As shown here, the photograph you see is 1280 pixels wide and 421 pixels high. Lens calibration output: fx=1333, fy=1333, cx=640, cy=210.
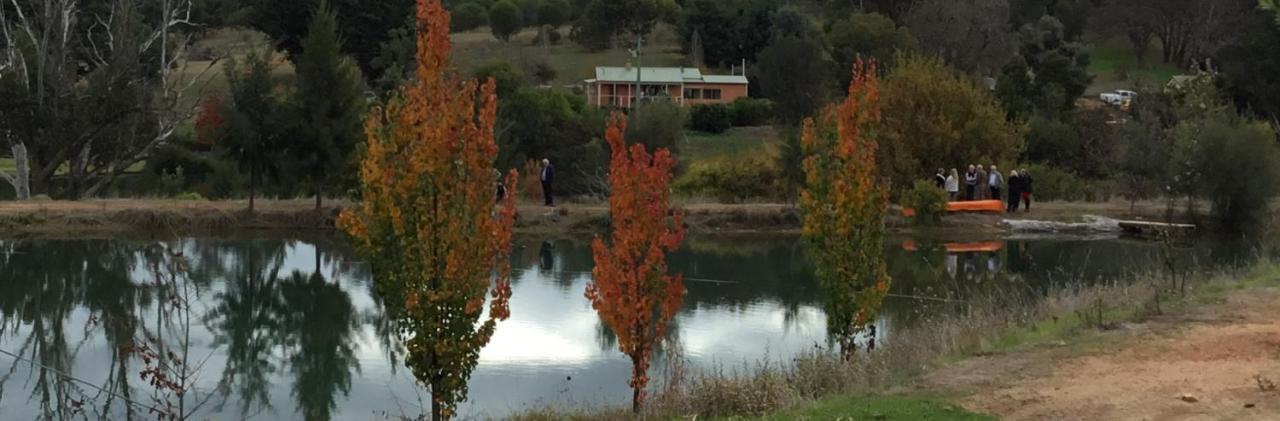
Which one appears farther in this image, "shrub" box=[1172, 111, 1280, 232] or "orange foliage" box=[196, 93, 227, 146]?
"shrub" box=[1172, 111, 1280, 232]

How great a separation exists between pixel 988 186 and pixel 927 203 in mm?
3263

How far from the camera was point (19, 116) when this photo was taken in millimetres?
35812

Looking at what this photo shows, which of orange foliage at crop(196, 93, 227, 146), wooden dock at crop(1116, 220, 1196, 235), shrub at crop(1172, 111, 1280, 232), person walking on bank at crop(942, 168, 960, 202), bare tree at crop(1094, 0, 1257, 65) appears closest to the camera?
orange foliage at crop(196, 93, 227, 146)

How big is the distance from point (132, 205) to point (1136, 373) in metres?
26.7

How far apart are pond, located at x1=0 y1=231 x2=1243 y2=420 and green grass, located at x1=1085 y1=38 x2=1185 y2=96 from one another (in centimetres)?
3943

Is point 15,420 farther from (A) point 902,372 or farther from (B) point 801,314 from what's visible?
(B) point 801,314

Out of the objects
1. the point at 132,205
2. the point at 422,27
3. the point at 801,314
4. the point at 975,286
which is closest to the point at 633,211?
the point at 422,27

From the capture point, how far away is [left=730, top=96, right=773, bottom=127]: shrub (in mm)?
56844

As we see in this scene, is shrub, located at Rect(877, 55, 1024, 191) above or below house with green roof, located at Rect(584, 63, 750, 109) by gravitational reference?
below

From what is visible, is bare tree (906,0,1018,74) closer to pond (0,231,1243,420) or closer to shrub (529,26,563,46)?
shrub (529,26,563,46)

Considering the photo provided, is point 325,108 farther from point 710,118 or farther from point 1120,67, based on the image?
point 1120,67

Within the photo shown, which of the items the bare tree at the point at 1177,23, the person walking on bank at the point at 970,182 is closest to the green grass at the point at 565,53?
the bare tree at the point at 1177,23

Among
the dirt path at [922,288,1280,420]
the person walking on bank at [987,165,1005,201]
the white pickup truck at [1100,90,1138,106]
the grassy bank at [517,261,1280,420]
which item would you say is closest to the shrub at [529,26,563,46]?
the white pickup truck at [1100,90,1138,106]

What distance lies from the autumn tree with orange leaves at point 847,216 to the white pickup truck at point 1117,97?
1790 inches
